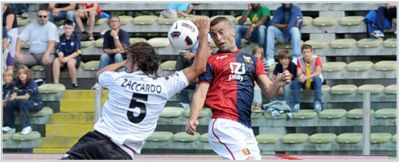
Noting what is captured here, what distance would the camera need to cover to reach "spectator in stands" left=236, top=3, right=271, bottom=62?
53.4 feet

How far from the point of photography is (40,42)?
16469mm

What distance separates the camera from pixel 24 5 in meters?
17.5

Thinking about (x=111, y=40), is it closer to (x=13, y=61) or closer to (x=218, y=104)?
(x=13, y=61)

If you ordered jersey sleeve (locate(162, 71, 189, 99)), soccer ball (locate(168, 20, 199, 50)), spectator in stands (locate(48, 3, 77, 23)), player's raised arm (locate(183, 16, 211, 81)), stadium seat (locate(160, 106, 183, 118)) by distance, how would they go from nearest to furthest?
1. jersey sleeve (locate(162, 71, 189, 99))
2. player's raised arm (locate(183, 16, 211, 81))
3. soccer ball (locate(168, 20, 199, 50))
4. stadium seat (locate(160, 106, 183, 118))
5. spectator in stands (locate(48, 3, 77, 23))

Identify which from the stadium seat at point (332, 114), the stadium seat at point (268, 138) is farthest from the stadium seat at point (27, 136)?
the stadium seat at point (332, 114)

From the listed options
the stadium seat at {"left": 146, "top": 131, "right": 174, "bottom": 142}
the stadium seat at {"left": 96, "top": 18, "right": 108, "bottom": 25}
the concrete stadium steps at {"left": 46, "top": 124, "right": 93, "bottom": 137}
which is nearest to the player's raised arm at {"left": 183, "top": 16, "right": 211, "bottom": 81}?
the stadium seat at {"left": 146, "top": 131, "right": 174, "bottom": 142}

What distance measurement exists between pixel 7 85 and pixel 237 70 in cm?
602

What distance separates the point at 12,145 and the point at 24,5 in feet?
12.9

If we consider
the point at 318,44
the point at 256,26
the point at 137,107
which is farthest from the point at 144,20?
the point at 137,107

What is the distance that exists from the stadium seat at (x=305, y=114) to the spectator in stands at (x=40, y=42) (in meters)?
4.02

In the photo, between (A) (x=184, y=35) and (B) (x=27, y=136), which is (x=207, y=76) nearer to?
(A) (x=184, y=35)

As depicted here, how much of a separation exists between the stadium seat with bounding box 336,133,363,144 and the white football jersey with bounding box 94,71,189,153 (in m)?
5.39

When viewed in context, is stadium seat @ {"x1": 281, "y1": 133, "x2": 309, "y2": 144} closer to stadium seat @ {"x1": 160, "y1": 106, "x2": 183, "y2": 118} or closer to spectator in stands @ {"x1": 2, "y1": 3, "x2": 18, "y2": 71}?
stadium seat @ {"x1": 160, "y1": 106, "x2": 183, "y2": 118}

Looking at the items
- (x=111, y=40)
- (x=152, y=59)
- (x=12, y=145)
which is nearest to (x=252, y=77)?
(x=152, y=59)
